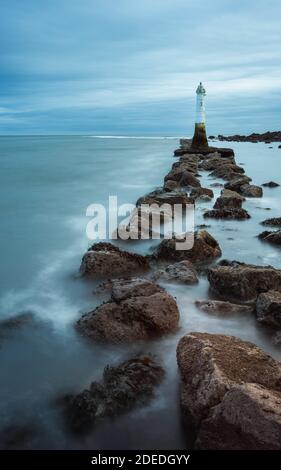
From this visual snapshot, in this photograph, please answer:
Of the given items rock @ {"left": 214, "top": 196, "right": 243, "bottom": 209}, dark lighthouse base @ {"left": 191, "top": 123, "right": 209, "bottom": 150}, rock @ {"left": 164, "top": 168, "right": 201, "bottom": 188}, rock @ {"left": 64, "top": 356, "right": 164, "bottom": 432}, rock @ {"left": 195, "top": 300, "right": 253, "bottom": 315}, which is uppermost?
dark lighthouse base @ {"left": 191, "top": 123, "right": 209, "bottom": 150}

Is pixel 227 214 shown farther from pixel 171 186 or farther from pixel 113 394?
pixel 113 394

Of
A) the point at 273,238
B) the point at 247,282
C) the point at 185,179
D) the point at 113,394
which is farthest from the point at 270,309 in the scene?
the point at 185,179

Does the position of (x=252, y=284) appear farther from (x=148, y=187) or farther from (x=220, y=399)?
(x=148, y=187)

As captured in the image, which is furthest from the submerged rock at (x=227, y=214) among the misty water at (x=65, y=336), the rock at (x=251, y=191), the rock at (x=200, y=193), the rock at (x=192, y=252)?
the rock at (x=251, y=191)

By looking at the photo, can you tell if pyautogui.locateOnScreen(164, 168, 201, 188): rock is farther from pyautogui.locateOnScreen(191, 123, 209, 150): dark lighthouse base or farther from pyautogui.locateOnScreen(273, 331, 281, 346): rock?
pyautogui.locateOnScreen(191, 123, 209, 150): dark lighthouse base

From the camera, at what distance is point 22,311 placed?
15.9 feet

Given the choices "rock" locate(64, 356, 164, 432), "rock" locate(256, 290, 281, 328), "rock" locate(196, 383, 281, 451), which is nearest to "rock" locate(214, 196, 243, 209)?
"rock" locate(256, 290, 281, 328)

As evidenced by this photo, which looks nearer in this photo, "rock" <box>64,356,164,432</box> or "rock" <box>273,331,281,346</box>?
"rock" <box>64,356,164,432</box>

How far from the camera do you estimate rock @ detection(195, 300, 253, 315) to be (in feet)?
15.0

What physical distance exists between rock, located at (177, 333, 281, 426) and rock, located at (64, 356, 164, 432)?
26 cm

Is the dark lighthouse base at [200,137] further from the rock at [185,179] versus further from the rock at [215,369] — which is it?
the rock at [215,369]

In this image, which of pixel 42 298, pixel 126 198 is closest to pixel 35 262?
pixel 42 298

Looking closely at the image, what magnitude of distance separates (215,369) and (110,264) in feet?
9.41
